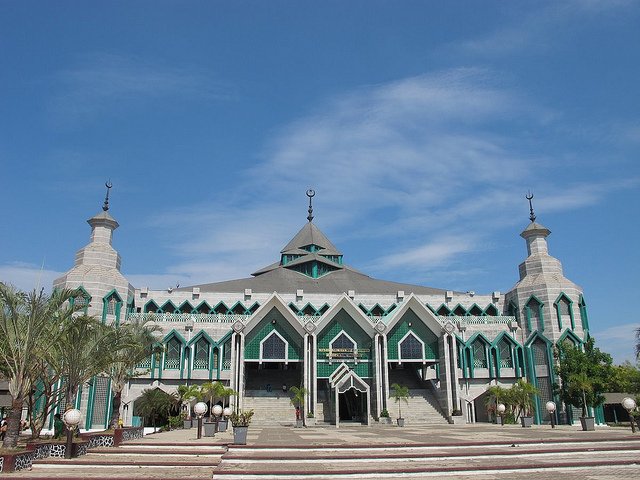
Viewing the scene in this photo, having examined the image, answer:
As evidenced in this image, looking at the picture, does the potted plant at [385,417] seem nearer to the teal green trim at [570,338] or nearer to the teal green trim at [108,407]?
the teal green trim at [570,338]

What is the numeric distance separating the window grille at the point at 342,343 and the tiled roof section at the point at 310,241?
20.1m

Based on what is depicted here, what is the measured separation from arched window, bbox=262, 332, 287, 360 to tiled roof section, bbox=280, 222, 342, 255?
2067cm

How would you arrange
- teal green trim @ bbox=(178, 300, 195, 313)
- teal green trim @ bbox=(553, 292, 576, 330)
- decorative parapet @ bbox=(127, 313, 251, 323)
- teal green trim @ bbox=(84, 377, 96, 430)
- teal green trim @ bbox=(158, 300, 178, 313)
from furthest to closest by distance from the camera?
teal green trim @ bbox=(178, 300, 195, 313), teal green trim @ bbox=(158, 300, 178, 313), teal green trim @ bbox=(553, 292, 576, 330), decorative parapet @ bbox=(127, 313, 251, 323), teal green trim @ bbox=(84, 377, 96, 430)

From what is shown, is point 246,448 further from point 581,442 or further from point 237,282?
point 237,282

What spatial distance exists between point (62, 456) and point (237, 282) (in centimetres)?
3727

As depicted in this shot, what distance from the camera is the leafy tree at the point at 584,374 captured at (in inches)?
1538

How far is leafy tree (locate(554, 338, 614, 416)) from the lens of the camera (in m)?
39.1

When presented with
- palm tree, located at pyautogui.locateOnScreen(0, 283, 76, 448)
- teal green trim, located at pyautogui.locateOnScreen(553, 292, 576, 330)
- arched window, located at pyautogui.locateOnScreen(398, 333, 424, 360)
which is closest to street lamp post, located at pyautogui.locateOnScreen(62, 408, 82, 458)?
palm tree, located at pyautogui.locateOnScreen(0, 283, 76, 448)

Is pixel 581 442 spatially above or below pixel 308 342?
below

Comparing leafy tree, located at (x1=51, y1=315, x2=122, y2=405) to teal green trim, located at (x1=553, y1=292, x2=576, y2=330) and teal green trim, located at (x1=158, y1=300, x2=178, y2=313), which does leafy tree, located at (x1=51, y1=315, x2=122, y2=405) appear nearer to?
teal green trim, located at (x1=158, y1=300, x2=178, y2=313)

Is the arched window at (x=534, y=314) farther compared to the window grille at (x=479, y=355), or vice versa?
the arched window at (x=534, y=314)

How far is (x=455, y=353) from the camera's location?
43.4 metres

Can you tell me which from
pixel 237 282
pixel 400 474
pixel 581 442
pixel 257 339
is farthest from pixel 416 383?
pixel 400 474

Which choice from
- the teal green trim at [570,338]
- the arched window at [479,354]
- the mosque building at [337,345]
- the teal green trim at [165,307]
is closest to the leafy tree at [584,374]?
the teal green trim at [570,338]
